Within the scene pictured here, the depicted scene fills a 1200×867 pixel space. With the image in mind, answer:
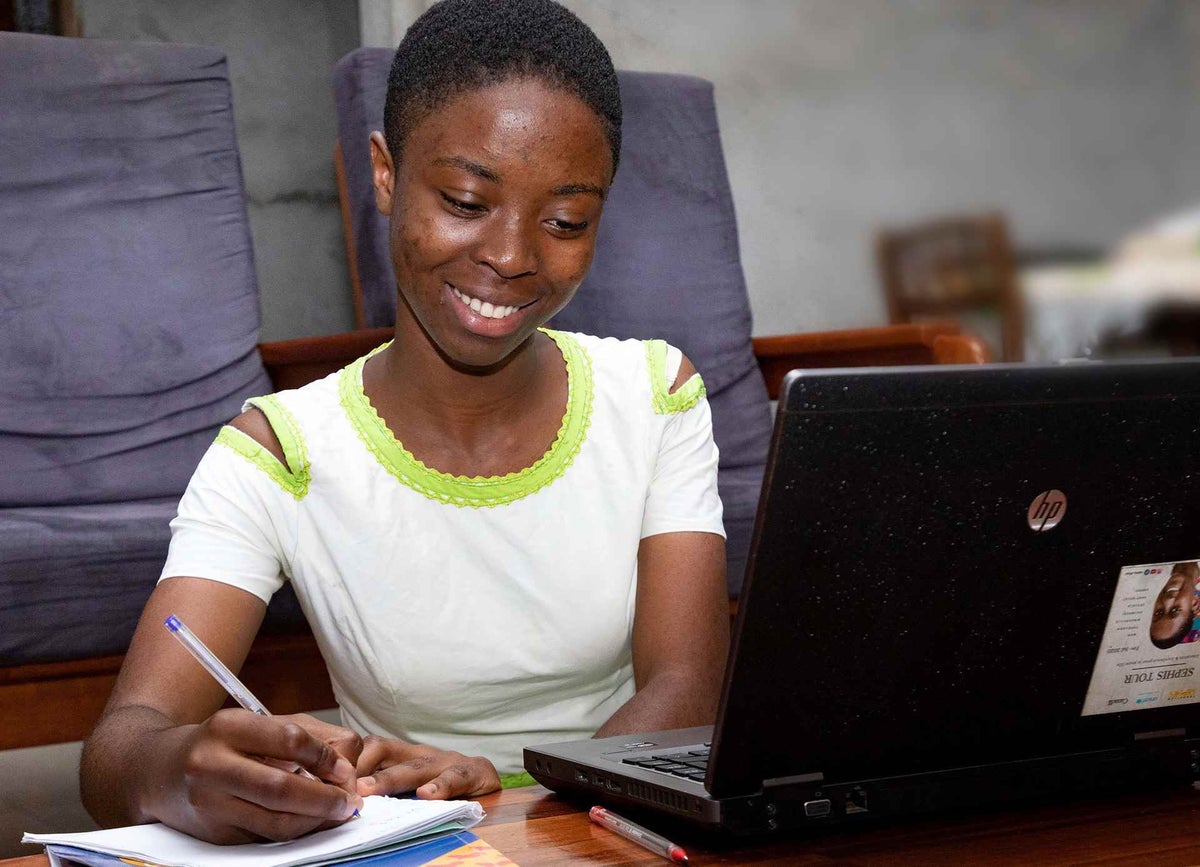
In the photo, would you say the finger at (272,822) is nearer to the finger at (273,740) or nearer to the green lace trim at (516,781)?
the finger at (273,740)

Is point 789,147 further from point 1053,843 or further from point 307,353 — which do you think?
point 1053,843

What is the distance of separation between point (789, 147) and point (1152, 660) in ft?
6.90

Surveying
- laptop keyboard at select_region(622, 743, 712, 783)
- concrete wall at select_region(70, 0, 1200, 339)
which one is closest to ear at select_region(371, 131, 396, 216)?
laptop keyboard at select_region(622, 743, 712, 783)

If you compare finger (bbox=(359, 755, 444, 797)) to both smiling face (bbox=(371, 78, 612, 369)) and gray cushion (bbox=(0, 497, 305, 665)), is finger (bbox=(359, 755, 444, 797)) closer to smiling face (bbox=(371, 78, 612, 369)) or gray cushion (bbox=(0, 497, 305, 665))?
smiling face (bbox=(371, 78, 612, 369))

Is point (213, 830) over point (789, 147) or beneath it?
beneath

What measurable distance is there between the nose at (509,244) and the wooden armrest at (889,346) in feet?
2.30

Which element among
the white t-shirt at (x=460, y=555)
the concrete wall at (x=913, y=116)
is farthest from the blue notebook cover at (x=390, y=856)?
the concrete wall at (x=913, y=116)

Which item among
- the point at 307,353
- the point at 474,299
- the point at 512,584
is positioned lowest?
the point at 512,584

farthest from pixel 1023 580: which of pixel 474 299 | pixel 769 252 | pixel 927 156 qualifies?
pixel 927 156

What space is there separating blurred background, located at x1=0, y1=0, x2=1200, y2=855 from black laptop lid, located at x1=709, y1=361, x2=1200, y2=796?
1826mm

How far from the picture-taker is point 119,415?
167cm

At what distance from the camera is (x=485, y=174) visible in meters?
0.92

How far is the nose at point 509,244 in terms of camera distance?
93 cm

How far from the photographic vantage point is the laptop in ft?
1.72
